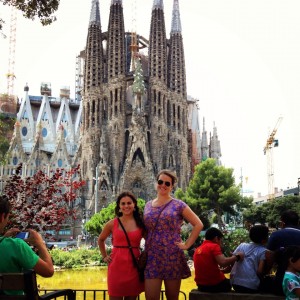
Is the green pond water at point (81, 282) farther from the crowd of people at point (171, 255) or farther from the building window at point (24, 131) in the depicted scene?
the building window at point (24, 131)

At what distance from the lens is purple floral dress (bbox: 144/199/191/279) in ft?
17.7

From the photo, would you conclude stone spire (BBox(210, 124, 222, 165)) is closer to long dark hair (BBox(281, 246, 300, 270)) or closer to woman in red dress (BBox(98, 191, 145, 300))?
woman in red dress (BBox(98, 191, 145, 300))

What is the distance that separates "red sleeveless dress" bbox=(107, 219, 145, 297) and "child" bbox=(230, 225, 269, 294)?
1235mm

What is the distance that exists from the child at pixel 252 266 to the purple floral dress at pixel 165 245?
70 centimetres

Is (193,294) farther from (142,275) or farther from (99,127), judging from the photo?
(99,127)

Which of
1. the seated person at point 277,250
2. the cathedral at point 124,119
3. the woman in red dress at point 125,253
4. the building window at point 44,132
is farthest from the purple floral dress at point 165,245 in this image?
the building window at point 44,132

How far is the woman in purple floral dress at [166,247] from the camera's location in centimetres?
540

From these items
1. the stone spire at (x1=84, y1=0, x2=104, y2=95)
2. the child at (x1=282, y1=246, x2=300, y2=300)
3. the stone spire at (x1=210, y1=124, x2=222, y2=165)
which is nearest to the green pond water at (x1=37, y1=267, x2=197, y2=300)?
the child at (x1=282, y1=246, x2=300, y2=300)

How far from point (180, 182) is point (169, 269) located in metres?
52.6

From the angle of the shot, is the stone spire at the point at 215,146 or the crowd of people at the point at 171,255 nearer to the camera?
the crowd of people at the point at 171,255

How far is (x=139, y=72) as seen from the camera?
57344mm

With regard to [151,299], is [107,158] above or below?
above

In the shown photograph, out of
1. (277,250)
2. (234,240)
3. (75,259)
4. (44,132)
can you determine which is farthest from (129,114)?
(277,250)

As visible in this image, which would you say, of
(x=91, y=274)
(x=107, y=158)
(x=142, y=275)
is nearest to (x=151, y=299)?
(x=142, y=275)
